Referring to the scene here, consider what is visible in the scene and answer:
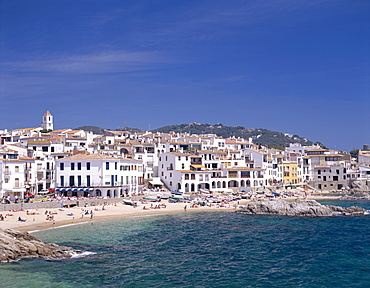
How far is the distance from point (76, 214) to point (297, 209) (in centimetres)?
3142

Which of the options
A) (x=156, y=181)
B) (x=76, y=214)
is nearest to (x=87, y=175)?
(x=76, y=214)

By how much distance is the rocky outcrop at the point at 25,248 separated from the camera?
33119 millimetres

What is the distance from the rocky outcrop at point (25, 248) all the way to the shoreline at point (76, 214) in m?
8.51

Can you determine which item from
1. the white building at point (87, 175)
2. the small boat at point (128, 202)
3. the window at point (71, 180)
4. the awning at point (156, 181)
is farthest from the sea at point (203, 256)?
the awning at point (156, 181)

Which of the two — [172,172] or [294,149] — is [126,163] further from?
[294,149]

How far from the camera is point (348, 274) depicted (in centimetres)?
3062

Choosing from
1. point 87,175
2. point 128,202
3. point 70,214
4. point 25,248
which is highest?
point 87,175

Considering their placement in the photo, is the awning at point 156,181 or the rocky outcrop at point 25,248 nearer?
the rocky outcrop at point 25,248

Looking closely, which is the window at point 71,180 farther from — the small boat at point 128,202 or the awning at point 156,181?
the awning at point 156,181

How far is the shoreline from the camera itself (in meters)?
47.1

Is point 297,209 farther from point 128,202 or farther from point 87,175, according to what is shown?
point 87,175

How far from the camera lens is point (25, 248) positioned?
1344 inches

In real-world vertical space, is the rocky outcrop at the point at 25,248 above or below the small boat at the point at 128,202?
below

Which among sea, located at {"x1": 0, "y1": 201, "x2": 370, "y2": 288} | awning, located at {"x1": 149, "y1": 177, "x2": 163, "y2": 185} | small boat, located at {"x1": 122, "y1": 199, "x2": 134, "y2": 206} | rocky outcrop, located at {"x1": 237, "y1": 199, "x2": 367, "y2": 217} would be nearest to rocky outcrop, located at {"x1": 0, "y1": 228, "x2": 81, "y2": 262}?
sea, located at {"x1": 0, "y1": 201, "x2": 370, "y2": 288}
